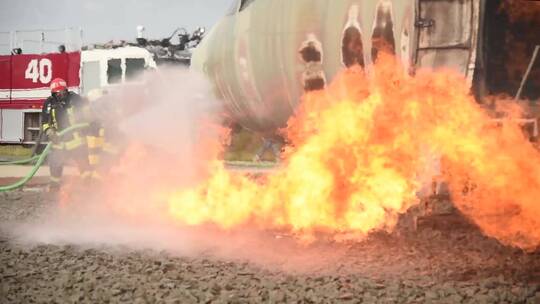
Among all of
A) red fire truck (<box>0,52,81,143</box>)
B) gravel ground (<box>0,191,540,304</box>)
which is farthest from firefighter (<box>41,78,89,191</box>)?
red fire truck (<box>0,52,81,143</box>)

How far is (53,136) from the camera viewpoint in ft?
40.4

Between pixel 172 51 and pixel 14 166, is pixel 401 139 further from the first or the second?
pixel 14 166

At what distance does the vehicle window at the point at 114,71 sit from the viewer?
19391 mm

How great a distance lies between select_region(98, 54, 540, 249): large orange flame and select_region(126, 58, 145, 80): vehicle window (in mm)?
11628

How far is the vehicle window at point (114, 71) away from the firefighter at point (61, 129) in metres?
6.76

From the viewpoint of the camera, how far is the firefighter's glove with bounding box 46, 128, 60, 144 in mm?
12226

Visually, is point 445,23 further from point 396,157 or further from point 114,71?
point 114,71

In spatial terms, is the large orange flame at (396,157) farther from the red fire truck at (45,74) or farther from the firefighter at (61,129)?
Answer: the red fire truck at (45,74)

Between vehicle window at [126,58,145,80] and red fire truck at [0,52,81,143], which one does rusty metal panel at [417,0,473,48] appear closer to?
vehicle window at [126,58,145,80]

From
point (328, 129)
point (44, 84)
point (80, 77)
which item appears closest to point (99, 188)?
point (328, 129)

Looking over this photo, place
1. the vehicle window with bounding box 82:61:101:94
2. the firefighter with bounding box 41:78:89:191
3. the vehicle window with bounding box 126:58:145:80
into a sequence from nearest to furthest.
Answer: the firefighter with bounding box 41:78:89:191
the vehicle window with bounding box 126:58:145:80
the vehicle window with bounding box 82:61:101:94

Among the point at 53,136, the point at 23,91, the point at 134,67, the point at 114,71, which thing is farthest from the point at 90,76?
the point at 53,136

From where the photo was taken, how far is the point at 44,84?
22750 mm

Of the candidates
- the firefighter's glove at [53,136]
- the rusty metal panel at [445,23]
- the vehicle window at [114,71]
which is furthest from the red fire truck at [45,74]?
the rusty metal panel at [445,23]
